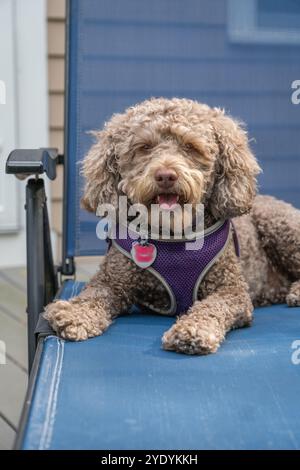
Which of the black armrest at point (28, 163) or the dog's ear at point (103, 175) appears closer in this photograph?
the black armrest at point (28, 163)

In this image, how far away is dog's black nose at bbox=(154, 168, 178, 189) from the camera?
2094 mm

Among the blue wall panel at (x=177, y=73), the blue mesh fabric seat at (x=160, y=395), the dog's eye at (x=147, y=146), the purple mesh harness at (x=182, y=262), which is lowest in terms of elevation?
the blue mesh fabric seat at (x=160, y=395)

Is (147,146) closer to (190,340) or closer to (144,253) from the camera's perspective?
(144,253)

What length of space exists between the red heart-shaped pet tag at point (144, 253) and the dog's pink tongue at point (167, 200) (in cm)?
17

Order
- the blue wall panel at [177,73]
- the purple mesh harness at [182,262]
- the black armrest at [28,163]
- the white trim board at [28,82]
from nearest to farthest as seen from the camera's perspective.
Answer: the black armrest at [28,163], the purple mesh harness at [182,262], the blue wall panel at [177,73], the white trim board at [28,82]

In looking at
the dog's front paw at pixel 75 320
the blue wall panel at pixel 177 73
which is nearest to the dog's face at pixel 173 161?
the dog's front paw at pixel 75 320

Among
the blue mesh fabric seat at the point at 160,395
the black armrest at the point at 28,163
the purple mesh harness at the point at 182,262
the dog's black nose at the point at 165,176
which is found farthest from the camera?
the purple mesh harness at the point at 182,262

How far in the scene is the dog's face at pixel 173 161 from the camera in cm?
214

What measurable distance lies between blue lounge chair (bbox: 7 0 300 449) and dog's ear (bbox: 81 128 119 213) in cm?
15

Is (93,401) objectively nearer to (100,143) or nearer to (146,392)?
(146,392)

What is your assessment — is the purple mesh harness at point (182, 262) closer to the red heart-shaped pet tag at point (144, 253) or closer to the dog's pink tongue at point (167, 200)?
the red heart-shaped pet tag at point (144, 253)

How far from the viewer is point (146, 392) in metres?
1.70

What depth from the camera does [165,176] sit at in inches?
82.5

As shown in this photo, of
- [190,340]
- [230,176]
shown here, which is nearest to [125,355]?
[190,340]
